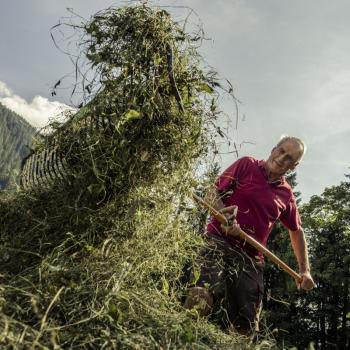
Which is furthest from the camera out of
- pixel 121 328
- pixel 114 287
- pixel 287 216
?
pixel 287 216

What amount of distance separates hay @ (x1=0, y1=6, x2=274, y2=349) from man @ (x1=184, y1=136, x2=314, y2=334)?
1010 mm

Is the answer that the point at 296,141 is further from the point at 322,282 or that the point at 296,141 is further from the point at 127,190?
the point at 322,282

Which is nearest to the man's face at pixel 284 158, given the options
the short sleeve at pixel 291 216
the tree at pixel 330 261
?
the short sleeve at pixel 291 216

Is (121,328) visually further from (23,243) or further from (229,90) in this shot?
(229,90)

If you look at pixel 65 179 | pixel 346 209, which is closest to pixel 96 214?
pixel 65 179

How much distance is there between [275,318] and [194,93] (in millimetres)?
31500

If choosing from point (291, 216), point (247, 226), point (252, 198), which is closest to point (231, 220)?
point (247, 226)

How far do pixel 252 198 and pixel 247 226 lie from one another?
11.7 inches

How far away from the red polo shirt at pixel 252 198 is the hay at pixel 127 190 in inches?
52.4

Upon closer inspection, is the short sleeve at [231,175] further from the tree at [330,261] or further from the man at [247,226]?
the tree at [330,261]

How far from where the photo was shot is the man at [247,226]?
4402 mm

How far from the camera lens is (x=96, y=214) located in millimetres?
2980

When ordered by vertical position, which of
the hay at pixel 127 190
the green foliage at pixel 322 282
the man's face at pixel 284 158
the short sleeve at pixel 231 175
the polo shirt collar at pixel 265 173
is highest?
the green foliage at pixel 322 282

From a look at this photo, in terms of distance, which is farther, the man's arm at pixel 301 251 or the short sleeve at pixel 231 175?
the man's arm at pixel 301 251
